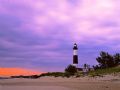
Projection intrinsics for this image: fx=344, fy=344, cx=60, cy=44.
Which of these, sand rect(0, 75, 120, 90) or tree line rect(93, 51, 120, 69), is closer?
sand rect(0, 75, 120, 90)

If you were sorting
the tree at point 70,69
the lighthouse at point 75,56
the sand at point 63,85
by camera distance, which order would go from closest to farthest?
the sand at point 63,85, the tree at point 70,69, the lighthouse at point 75,56

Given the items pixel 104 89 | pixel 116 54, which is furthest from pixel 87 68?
pixel 104 89

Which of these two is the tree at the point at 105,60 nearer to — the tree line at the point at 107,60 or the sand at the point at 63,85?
the tree line at the point at 107,60

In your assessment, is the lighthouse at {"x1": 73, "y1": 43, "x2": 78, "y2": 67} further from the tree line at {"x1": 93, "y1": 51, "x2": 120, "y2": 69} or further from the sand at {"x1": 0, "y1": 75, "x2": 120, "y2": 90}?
the sand at {"x1": 0, "y1": 75, "x2": 120, "y2": 90}

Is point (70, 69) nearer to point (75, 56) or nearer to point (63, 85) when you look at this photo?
point (75, 56)

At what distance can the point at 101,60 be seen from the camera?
47.3 m

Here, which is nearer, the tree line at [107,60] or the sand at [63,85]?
the sand at [63,85]

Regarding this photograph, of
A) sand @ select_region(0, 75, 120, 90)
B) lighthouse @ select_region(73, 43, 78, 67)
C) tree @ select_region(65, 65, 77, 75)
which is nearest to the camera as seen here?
sand @ select_region(0, 75, 120, 90)

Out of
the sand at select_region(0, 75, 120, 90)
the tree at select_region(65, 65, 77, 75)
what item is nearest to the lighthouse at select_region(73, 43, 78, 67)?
the tree at select_region(65, 65, 77, 75)

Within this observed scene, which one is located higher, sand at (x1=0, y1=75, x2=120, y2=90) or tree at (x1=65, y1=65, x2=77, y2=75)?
tree at (x1=65, y1=65, x2=77, y2=75)

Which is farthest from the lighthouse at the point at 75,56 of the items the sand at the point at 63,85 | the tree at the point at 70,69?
the sand at the point at 63,85

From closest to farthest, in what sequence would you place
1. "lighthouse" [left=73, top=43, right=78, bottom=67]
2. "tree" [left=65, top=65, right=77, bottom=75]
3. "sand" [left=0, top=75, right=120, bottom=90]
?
1. "sand" [left=0, top=75, right=120, bottom=90]
2. "tree" [left=65, top=65, right=77, bottom=75]
3. "lighthouse" [left=73, top=43, right=78, bottom=67]

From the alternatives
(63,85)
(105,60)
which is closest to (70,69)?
(105,60)

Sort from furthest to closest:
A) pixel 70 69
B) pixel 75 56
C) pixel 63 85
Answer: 1. pixel 75 56
2. pixel 70 69
3. pixel 63 85
